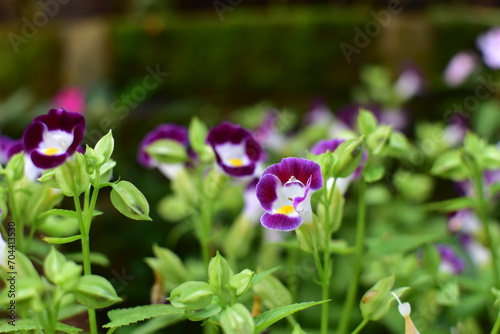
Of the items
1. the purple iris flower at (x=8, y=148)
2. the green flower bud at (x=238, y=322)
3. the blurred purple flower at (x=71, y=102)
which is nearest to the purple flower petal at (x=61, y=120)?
the purple iris flower at (x=8, y=148)

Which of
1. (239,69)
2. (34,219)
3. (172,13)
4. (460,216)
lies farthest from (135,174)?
(34,219)

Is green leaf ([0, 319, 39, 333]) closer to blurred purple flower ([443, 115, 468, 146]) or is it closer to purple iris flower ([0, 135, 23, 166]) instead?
purple iris flower ([0, 135, 23, 166])

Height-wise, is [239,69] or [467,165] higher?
[467,165]

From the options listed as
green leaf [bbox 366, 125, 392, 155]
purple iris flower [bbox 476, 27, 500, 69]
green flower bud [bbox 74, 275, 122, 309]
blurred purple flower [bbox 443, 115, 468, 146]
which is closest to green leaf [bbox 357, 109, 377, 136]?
green leaf [bbox 366, 125, 392, 155]

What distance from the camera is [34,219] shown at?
0.63 meters

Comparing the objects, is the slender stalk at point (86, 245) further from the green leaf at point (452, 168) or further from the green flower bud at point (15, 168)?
the green leaf at point (452, 168)

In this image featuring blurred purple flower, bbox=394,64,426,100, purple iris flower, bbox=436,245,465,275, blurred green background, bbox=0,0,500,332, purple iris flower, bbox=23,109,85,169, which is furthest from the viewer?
blurred green background, bbox=0,0,500,332

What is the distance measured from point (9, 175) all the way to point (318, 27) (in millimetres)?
1621

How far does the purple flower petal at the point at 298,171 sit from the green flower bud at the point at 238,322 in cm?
12

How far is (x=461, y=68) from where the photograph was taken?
78.7 inches

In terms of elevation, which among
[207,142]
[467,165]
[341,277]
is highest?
[207,142]

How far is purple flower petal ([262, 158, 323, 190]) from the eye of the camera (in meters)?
0.54

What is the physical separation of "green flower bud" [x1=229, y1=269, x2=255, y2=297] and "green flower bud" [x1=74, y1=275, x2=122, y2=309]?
10 centimetres

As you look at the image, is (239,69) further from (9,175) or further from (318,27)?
(9,175)
